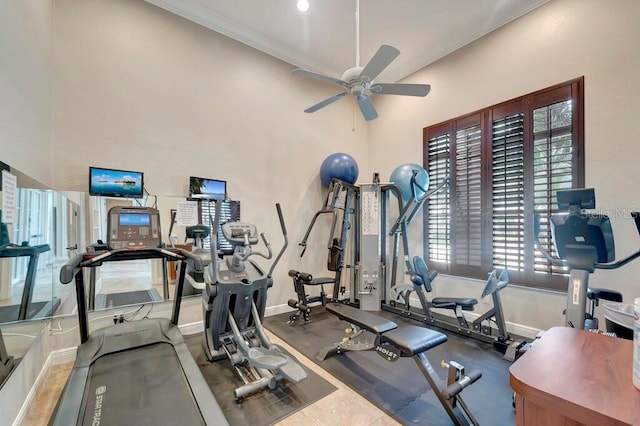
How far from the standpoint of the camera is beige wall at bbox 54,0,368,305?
3.11 m

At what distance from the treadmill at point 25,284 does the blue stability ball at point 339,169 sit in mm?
3618

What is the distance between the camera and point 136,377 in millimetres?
2303

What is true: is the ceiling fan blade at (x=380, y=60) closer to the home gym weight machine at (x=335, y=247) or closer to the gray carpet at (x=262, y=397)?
the home gym weight machine at (x=335, y=247)

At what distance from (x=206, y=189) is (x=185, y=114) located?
Result: 1026mm

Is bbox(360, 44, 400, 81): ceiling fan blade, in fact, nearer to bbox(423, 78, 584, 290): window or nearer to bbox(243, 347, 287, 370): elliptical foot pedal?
bbox(423, 78, 584, 290): window

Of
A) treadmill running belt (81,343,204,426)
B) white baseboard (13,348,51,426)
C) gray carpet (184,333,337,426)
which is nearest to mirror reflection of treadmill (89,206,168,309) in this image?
white baseboard (13,348,51,426)

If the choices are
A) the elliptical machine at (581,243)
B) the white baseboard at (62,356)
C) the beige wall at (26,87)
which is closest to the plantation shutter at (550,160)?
the elliptical machine at (581,243)

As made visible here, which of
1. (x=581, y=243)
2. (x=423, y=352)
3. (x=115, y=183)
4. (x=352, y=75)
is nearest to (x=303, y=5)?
(x=352, y=75)

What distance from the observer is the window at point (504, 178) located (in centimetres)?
335

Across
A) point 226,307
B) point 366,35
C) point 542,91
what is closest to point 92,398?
point 226,307

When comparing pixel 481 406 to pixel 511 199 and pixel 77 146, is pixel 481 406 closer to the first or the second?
pixel 511 199

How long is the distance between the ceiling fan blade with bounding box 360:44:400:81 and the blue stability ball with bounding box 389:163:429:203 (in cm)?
196

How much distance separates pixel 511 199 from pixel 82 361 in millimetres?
4962

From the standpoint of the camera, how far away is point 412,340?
7.03ft
